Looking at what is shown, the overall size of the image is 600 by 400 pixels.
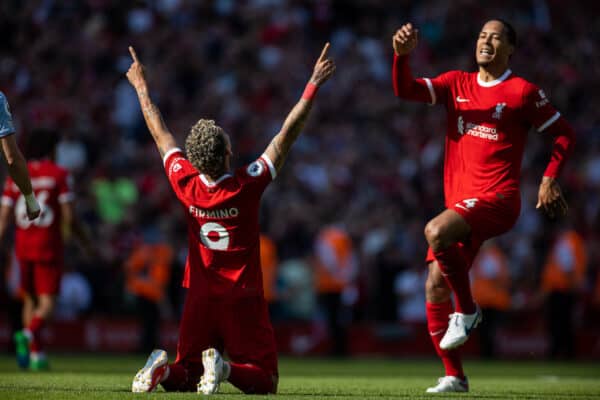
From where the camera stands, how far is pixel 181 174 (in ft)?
28.4

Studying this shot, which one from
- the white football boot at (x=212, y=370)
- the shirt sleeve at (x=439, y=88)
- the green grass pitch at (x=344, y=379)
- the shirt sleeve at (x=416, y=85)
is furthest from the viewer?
the shirt sleeve at (x=439, y=88)

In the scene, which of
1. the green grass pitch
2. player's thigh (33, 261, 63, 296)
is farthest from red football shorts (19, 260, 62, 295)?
the green grass pitch

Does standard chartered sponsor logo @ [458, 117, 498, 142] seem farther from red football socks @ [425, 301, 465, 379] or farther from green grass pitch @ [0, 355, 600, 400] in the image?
green grass pitch @ [0, 355, 600, 400]

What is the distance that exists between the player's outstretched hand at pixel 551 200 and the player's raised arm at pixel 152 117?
3.10m

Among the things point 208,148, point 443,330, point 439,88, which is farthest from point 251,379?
point 439,88

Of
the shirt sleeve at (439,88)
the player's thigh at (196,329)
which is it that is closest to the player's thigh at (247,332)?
the player's thigh at (196,329)

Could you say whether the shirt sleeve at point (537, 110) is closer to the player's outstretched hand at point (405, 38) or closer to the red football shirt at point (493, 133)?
the red football shirt at point (493, 133)

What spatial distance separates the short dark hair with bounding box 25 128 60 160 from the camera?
13.9 m

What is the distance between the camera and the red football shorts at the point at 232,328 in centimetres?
846

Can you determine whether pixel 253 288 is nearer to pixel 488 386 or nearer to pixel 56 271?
pixel 488 386

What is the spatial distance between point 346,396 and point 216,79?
15962mm

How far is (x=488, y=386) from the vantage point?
1152 centimetres

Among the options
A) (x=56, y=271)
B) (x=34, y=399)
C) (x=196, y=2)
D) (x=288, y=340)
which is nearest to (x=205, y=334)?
(x=34, y=399)

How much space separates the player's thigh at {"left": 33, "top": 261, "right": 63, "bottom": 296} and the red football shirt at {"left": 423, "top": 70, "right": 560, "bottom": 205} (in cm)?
604
